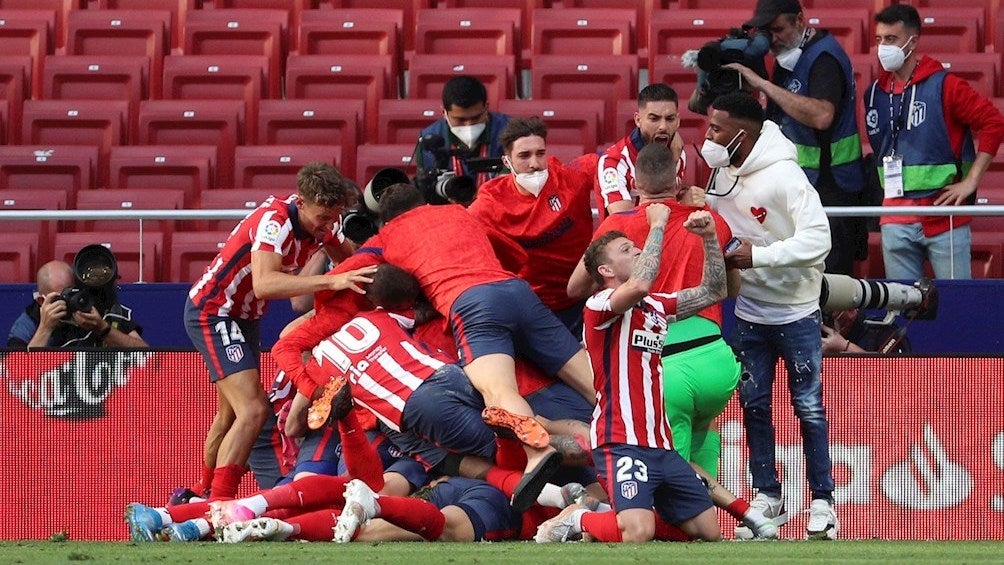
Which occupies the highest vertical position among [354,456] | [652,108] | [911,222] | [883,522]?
[652,108]

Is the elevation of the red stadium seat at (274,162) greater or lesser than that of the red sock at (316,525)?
greater

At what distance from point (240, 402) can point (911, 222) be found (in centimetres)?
356

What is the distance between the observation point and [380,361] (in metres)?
7.23

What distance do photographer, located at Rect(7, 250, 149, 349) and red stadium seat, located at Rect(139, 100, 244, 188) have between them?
101 inches

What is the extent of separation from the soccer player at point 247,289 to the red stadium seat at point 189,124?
3471mm

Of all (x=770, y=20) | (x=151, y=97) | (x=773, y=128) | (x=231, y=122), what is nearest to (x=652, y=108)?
(x=773, y=128)

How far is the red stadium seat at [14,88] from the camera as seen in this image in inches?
460

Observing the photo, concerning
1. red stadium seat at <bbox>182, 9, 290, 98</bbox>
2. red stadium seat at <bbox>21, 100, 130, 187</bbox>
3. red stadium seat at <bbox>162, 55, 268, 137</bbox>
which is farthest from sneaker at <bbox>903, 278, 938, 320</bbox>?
red stadium seat at <bbox>21, 100, 130, 187</bbox>

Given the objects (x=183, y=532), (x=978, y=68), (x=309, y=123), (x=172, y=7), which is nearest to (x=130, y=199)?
(x=309, y=123)

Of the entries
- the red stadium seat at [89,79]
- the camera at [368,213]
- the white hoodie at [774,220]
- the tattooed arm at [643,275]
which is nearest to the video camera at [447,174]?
the camera at [368,213]

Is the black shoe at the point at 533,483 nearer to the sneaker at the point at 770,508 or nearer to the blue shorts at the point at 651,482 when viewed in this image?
the blue shorts at the point at 651,482

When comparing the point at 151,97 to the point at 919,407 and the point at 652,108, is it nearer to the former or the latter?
the point at 652,108

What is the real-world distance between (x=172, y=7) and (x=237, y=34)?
2.61 ft

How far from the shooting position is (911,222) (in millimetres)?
8875
